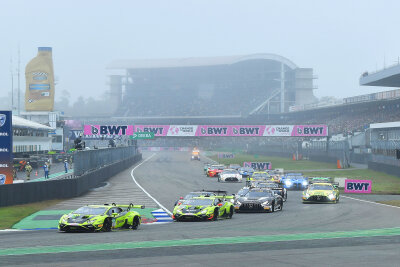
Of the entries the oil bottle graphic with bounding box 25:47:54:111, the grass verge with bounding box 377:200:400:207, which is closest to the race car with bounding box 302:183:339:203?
the grass verge with bounding box 377:200:400:207

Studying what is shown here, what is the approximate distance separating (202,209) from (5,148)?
12518mm

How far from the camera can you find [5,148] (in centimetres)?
3328

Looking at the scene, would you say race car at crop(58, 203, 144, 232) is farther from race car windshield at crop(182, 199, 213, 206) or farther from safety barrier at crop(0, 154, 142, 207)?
safety barrier at crop(0, 154, 142, 207)

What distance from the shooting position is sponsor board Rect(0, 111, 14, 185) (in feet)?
109

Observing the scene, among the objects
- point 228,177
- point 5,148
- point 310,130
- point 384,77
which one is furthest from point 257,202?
point 310,130

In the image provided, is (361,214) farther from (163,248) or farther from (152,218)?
(163,248)

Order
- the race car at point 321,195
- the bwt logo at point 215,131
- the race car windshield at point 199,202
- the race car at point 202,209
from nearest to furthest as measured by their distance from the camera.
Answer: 1. the race car at point 202,209
2. the race car windshield at point 199,202
3. the race car at point 321,195
4. the bwt logo at point 215,131

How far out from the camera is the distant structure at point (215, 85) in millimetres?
174750

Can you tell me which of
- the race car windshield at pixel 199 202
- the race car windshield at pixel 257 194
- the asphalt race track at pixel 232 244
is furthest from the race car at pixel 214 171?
the race car windshield at pixel 199 202

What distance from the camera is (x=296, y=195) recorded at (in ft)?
142

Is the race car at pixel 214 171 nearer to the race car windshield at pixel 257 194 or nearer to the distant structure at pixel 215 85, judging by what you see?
the race car windshield at pixel 257 194

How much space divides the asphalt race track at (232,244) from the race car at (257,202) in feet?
6.20

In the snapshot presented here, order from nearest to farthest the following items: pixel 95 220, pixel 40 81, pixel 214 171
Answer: pixel 95 220
pixel 214 171
pixel 40 81

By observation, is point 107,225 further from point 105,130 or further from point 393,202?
point 105,130
